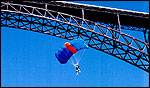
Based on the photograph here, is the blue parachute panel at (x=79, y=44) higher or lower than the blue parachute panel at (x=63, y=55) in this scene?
higher

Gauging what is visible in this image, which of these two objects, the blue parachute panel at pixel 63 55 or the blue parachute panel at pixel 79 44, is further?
the blue parachute panel at pixel 63 55

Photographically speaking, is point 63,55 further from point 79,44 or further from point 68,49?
point 79,44

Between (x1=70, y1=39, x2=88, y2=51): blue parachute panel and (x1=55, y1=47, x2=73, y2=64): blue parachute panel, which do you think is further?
(x1=55, y1=47, x2=73, y2=64): blue parachute panel

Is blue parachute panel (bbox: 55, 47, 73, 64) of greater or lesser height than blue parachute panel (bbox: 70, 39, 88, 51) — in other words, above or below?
below

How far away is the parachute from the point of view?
Answer: 2002cm

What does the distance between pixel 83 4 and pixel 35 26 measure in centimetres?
427

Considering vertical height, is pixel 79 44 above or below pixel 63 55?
above

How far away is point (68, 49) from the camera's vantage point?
832 inches

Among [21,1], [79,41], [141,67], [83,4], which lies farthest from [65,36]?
[141,67]

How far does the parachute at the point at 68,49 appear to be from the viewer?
20016mm

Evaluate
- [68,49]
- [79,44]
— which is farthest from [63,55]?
[79,44]

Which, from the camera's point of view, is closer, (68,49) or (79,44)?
(79,44)

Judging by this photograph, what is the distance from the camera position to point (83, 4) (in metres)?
20.6

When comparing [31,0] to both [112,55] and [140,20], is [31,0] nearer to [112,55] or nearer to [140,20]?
[112,55]
